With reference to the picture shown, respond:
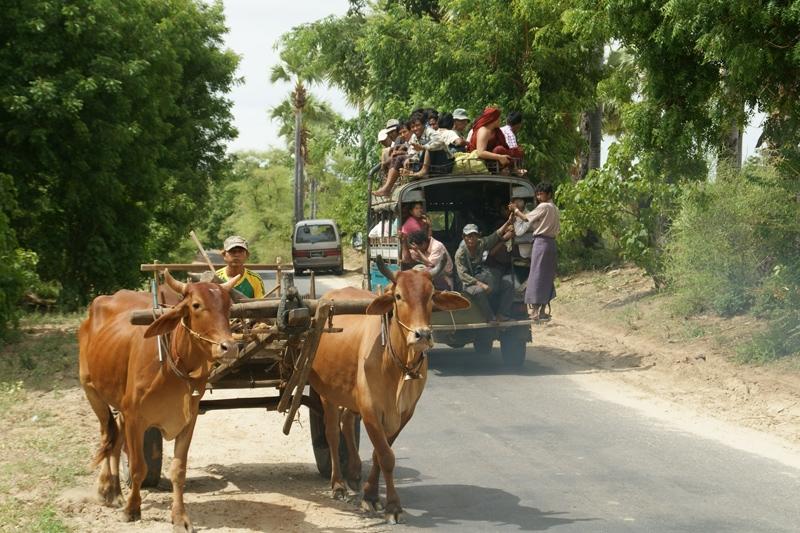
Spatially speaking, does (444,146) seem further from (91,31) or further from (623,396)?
(91,31)

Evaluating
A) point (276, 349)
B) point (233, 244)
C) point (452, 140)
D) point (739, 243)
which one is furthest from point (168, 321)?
point (739, 243)

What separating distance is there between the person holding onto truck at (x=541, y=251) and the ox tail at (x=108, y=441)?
26.0 feet

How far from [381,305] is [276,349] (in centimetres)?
83

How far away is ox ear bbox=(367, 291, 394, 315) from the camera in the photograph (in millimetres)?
7628

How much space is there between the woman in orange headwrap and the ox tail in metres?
8.38

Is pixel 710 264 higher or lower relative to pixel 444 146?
lower

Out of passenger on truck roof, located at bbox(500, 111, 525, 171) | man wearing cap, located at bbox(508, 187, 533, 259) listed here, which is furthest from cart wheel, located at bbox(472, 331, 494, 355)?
passenger on truck roof, located at bbox(500, 111, 525, 171)

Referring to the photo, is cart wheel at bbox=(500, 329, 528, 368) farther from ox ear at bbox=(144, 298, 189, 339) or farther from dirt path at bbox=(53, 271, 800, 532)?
ox ear at bbox=(144, 298, 189, 339)

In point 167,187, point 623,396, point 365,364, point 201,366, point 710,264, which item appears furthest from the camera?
point 167,187

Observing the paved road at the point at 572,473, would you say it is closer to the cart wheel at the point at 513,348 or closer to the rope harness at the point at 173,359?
the rope harness at the point at 173,359

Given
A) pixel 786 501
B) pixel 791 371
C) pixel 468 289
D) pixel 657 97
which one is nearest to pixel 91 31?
pixel 468 289

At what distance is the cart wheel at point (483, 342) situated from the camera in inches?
613

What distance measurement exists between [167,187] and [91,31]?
11.1 m

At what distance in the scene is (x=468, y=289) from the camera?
1481cm
